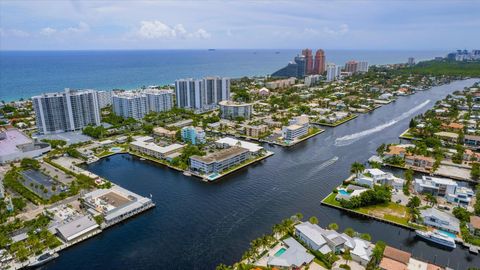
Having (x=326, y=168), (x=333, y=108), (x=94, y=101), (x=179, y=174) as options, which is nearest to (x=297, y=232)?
(x=326, y=168)

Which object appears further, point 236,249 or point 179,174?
point 179,174

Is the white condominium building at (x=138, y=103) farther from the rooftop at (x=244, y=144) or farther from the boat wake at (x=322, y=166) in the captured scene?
the boat wake at (x=322, y=166)

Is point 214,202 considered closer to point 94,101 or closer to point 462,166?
point 462,166

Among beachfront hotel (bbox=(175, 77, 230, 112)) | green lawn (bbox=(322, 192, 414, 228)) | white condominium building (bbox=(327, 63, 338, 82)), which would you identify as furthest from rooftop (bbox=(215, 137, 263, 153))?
white condominium building (bbox=(327, 63, 338, 82))

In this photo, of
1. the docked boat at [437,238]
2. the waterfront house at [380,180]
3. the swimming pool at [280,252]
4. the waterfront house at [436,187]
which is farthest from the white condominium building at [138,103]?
the docked boat at [437,238]

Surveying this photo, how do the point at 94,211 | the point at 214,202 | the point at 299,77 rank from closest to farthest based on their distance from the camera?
the point at 94,211, the point at 214,202, the point at 299,77

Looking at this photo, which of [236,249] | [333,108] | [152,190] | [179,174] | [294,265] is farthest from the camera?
[333,108]
